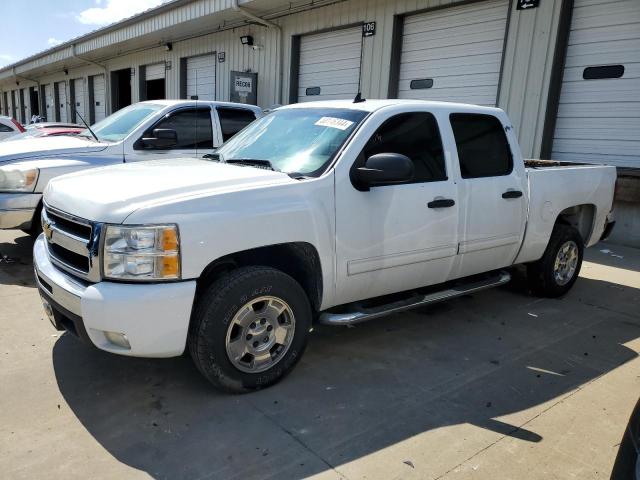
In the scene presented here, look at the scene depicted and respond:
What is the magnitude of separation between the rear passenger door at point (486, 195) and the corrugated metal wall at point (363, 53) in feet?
15.4

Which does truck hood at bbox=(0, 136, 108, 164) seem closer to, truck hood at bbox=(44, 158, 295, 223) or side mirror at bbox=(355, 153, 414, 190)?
truck hood at bbox=(44, 158, 295, 223)

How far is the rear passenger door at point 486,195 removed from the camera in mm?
4266

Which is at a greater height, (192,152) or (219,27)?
(219,27)

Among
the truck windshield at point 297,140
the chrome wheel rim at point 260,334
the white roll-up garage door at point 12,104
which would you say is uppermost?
the white roll-up garage door at point 12,104

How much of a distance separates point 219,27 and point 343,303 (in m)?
13.8

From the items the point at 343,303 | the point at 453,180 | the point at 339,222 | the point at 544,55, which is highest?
the point at 544,55

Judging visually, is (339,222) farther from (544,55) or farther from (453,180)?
(544,55)

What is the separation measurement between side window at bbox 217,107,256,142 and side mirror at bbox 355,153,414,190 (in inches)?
160

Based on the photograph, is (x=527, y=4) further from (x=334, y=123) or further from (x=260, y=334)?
(x=260, y=334)

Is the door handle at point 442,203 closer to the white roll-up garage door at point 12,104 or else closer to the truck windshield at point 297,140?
the truck windshield at point 297,140

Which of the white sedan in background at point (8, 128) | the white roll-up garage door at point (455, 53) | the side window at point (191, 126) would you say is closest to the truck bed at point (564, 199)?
the side window at point (191, 126)

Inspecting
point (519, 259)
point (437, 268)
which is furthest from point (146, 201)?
point (519, 259)

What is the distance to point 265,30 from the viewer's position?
14.1 m

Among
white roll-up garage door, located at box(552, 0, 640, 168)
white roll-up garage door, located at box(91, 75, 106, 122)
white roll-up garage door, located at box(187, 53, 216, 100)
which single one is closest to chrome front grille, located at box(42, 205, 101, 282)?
white roll-up garage door, located at box(552, 0, 640, 168)
